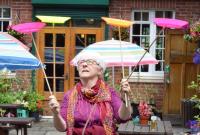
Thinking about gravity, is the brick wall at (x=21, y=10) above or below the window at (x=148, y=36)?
above

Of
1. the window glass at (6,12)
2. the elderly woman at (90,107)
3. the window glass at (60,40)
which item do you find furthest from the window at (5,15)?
the elderly woman at (90,107)

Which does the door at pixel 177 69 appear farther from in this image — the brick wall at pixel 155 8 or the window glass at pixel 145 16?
the window glass at pixel 145 16

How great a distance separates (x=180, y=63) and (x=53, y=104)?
858 cm

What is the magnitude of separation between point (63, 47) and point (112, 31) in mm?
1220

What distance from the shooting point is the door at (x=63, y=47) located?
12.9m

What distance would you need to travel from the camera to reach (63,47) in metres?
13.0

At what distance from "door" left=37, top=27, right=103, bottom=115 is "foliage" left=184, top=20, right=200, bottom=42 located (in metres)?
2.08

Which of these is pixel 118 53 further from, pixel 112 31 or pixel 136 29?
pixel 136 29

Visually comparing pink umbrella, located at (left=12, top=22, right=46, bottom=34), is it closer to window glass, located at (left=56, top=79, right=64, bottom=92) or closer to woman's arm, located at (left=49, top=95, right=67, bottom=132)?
woman's arm, located at (left=49, top=95, right=67, bottom=132)

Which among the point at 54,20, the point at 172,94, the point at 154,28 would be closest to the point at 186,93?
the point at 172,94

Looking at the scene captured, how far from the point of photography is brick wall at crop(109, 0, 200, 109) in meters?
12.7

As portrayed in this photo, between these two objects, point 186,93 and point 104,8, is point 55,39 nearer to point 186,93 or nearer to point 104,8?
point 104,8

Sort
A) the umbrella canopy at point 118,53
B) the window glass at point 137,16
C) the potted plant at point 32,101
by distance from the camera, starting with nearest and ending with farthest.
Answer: the umbrella canopy at point 118,53
the potted plant at point 32,101
the window glass at point 137,16

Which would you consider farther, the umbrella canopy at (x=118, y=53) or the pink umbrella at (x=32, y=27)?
the umbrella canopy at (x=118, y=53)
